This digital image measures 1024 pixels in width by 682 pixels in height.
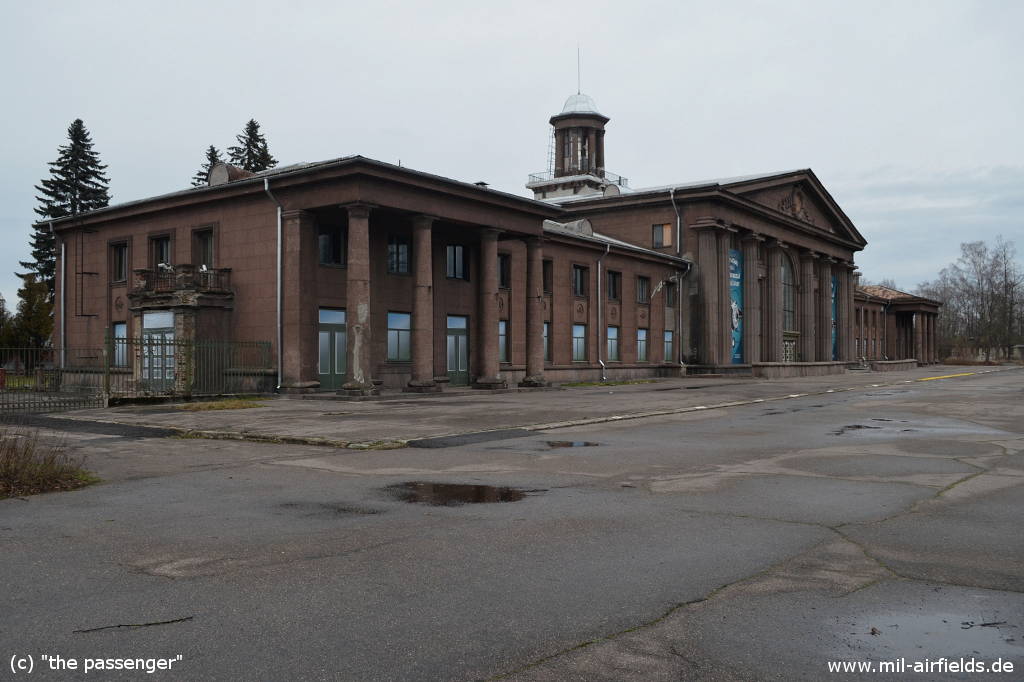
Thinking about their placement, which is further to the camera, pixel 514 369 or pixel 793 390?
pixel 514 369

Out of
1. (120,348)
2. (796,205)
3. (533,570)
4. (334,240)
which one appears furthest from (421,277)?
(796,205)

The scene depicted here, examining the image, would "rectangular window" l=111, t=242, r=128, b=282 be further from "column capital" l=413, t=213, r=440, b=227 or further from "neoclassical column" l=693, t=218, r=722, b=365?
"neoclassical column" l=693, t=218, r=722, b=365

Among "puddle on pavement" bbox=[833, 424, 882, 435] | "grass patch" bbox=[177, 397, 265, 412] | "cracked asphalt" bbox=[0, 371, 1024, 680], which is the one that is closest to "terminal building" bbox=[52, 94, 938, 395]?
"grass patch" bbox=[177, 397, 265, 412]

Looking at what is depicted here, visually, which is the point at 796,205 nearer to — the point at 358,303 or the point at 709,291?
the point at 709,291

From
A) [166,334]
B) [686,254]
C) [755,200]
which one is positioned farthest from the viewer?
[755,200]

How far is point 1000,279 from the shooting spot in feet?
332

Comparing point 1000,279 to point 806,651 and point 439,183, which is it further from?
point 806,651

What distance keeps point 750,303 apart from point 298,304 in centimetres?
3472

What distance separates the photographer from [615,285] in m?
47.1

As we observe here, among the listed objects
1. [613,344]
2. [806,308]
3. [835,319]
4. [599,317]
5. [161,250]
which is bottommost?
[613,344]

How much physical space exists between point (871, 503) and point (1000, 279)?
109 metres

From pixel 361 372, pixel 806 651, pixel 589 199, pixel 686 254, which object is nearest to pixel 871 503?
pixel 806 651

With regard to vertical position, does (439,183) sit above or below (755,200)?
below

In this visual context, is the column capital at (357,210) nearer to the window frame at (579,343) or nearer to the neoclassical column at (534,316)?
the neoclassical column at (534,316)
